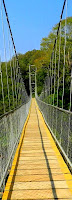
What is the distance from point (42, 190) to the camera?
192 cm

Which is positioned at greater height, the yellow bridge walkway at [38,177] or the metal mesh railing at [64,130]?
the metal mesh railing at [64,130]

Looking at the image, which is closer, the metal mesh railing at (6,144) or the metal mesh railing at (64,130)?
the metal mesh railing at (6,144)

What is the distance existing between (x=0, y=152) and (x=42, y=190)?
18.3 inches

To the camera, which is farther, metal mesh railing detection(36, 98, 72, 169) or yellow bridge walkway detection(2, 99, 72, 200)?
metal mesh railing detection(36, 98, 72, 169)

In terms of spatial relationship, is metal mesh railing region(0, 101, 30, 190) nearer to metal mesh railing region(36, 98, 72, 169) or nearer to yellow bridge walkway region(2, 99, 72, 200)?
yellow bridge walkway region(2, 99, 72, 200)

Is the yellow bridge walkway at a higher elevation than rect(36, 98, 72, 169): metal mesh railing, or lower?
lower

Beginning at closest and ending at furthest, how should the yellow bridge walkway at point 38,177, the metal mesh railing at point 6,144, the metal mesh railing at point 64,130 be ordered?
1. the yellow bridge walkway at point 38,177
2. the metal mesh railing at point 6,144
3. the metal mesh railing at point 64,130

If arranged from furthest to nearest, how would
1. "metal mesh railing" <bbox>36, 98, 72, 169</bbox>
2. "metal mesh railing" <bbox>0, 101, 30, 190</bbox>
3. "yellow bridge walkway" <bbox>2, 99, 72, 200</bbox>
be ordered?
"metal mesh railing" <bbox>36, 98, 72, 169</bbox> → "metal mesh railing" <bbox>0, 101, 30, 190</bbox> → "yellow bridge walkway" <bbox>2, 99, 72, 200</bbox>

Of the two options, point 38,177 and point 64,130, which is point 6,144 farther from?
point 64,130

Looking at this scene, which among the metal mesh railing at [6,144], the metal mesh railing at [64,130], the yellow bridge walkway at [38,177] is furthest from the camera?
the metal mesh railing at [64,130]

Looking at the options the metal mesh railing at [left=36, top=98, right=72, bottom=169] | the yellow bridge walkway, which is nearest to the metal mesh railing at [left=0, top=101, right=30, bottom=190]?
the yellow bridge walkway

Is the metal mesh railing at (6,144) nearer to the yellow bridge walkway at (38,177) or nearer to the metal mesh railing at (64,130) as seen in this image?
the yellow bridge walkway at (38,177)

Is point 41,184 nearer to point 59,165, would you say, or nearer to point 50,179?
point 50,179

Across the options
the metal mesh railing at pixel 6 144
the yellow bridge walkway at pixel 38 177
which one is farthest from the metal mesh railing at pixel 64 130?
the metal mesh railing at pixel 6 144
